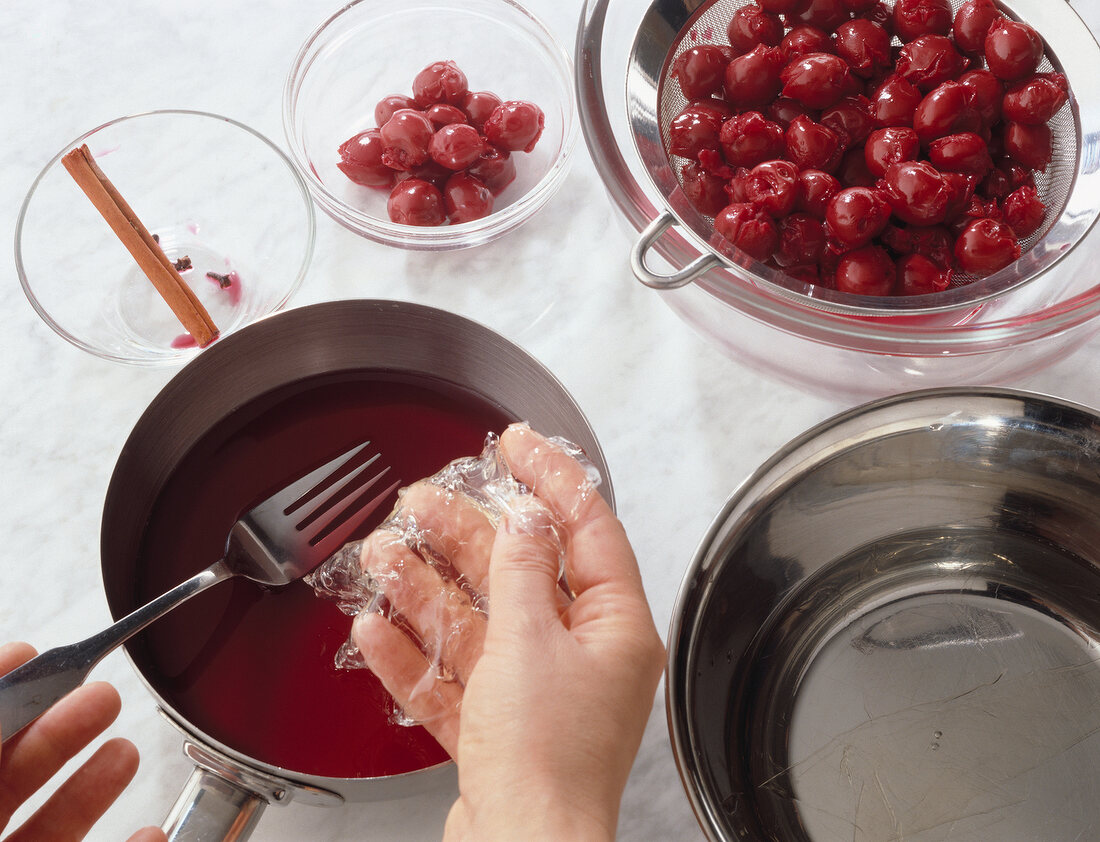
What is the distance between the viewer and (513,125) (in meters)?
0.96

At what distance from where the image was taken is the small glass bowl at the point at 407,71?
102cm

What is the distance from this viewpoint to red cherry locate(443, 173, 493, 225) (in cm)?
95

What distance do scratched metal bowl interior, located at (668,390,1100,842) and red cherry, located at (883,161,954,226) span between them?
161 millimetres

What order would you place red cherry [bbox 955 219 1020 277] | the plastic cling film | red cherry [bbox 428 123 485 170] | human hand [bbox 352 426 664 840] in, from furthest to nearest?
red cherry [bbox 428 123 485 170] < red cherry [bbox 955 219 1020 277] < the plastic cling film < human hand [bbox 352 426 664 840]

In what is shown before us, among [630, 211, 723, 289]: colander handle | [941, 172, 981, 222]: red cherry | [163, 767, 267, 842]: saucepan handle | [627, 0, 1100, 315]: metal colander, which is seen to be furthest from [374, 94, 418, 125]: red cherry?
[163, 767, 267, 842]: saucepan handle

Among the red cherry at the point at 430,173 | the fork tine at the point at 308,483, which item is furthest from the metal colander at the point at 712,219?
the fork tine at the point at 308,483

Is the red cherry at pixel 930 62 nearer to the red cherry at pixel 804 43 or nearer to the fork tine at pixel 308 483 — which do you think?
the red cherry at pixel 804 43

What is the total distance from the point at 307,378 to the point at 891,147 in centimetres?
59

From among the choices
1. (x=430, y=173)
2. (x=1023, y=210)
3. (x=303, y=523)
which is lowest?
(x=1023, y=210)

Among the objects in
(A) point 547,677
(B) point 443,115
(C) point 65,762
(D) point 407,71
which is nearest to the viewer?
(A) point 547,677

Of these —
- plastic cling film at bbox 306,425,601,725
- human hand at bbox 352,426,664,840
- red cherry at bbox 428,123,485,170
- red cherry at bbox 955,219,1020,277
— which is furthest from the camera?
red cherry at bbox 428,123,485,170

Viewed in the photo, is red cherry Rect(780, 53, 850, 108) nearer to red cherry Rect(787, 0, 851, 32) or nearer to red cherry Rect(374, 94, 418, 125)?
red cherry Rect(787, 0, 851, 32)

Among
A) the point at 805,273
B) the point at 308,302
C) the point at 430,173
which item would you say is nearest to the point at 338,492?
the point at 308,302

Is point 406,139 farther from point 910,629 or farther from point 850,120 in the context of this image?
point 910,629
